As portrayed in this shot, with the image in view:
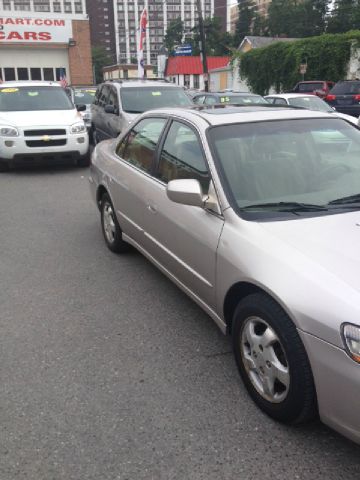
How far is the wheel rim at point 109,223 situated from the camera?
5128 mm

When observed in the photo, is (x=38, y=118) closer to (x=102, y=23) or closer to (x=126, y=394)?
(x=126, y=394)

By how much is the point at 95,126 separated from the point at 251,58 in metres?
28.7

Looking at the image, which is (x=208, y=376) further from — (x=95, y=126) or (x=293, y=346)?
(x=95, y=126)

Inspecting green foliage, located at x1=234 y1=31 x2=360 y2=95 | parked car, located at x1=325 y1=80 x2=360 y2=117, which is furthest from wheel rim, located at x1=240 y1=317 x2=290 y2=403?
green foliage, located at x1=234 y1=31 x2=360 y2=95

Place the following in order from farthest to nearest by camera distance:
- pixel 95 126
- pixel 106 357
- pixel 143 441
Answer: pixel 95 126
pixel 106 357
pixel 143 441

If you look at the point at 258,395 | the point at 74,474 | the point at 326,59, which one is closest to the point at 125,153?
the point at 258,395

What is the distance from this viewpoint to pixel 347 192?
124 inches

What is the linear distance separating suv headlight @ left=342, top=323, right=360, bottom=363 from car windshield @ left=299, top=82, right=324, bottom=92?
23.9 metres

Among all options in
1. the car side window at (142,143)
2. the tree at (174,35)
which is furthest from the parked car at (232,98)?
the tree at (174,35)

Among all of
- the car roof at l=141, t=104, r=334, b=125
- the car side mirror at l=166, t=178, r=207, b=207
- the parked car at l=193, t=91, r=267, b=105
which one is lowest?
the parked car at l=193, t=91, r=267, b=105

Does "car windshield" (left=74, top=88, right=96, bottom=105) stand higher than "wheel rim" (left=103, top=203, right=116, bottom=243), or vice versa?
"car windshield" (left=74, top=88, right=96, bottom=105)

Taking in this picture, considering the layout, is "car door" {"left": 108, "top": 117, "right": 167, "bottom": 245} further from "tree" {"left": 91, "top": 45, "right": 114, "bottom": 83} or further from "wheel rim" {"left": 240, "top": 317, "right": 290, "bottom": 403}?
"tree" {"left": 91, "top": 45, "right": 114, "bottom": 83}

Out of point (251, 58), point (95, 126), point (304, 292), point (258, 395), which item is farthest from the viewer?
point (251, 58)

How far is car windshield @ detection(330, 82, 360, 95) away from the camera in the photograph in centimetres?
1944
